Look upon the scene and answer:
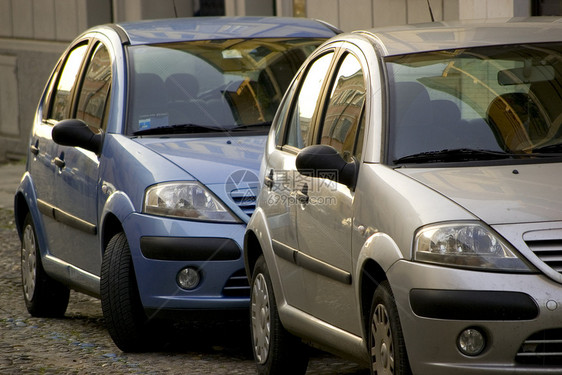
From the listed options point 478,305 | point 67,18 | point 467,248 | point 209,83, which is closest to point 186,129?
point 209,83

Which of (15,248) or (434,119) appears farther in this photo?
(15,248)

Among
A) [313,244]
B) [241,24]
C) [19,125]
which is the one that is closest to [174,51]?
[241,24]

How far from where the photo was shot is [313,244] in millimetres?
5629

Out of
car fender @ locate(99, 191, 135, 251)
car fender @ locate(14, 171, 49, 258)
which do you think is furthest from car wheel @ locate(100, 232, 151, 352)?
car fender @ locate(14, 171, 49, 258)

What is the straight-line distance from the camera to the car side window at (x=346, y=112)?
556cm

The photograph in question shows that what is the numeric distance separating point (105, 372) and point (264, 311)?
100cm

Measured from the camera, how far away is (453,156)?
5.22 metres

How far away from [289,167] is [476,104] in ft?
3.46

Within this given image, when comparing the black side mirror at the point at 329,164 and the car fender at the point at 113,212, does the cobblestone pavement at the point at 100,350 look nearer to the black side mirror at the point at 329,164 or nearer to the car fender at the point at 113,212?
the car fender at the point at 113,212

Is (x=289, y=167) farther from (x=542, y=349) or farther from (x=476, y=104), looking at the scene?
(x=542, y=349)

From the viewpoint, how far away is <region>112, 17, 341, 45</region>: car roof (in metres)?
8.19

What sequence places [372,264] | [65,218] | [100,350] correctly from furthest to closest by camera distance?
[65,218] → [100,350] → [372,264]

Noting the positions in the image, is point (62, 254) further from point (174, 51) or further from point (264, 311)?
point (264, 311)

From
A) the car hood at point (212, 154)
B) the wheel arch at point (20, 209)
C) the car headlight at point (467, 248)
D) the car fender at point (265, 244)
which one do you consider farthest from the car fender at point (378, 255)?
the wheel arch at point (20, 209)
